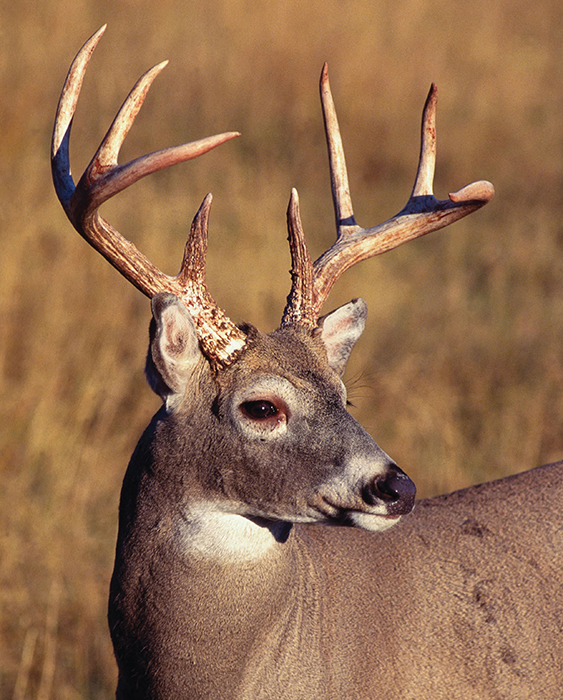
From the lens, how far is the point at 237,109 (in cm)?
1151

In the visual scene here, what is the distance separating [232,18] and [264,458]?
10.2m

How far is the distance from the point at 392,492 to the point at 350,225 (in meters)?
1.33

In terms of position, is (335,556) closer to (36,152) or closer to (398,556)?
(398,556)

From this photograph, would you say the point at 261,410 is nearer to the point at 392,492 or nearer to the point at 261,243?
the point at 392,492

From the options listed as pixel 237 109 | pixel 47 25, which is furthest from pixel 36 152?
pixel 237 109

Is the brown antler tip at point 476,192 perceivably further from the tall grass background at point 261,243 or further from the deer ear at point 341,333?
the tall grass background at point 261,243

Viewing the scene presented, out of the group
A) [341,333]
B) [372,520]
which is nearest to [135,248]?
[341,333]

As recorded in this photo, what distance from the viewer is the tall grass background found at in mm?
5996

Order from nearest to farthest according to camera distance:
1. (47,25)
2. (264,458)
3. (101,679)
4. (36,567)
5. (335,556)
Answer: (264,458), (335,556), (101,679), (36,567), (47,25)

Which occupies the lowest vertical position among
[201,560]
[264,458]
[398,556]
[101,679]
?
[101,679]

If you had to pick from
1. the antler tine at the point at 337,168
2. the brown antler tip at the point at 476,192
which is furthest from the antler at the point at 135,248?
the brown antler tip at the point at 476,192

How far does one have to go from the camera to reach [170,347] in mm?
3156

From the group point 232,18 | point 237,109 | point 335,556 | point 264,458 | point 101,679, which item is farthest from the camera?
point 232,18

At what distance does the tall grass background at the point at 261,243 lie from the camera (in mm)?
5996
